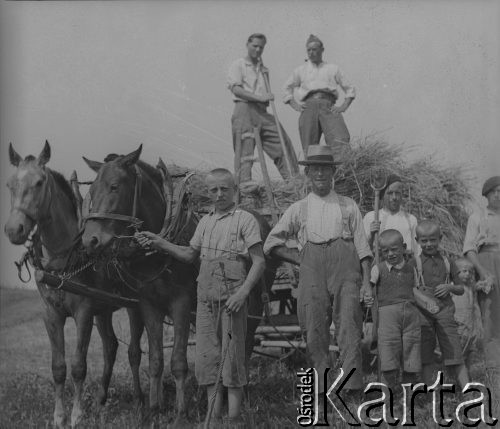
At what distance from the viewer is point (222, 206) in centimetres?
560

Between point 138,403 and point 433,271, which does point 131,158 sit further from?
point 433,271

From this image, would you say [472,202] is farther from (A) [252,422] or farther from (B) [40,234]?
(B) [40,234]

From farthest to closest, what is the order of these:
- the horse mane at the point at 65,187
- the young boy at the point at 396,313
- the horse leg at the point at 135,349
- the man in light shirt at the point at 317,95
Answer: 1. the man in light shirt at the point at 317,95
2. the horse leg at the point at 135,349
3. the horse mane at the point at 65,187
4. the young boy at the point at 396,313

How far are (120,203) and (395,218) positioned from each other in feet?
8.86

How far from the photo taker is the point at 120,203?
5.94 m

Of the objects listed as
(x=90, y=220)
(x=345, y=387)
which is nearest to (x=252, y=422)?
(x=345, y=387)

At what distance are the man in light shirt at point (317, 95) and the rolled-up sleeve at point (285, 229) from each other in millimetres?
2931

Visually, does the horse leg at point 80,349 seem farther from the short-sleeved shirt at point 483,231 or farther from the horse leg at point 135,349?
the short-sleeved shirt at point 483,231

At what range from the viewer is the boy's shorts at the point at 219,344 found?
5.25m

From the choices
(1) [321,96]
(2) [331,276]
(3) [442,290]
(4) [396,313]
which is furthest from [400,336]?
(1) [321,96]

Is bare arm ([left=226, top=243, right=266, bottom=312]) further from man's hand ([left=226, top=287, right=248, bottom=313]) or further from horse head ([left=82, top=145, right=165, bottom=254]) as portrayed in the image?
horse head ([left=82, top=145, right=165, bottom=254])

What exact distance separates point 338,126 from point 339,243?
3.24m

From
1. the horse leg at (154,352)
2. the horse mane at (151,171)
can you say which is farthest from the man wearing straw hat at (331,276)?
the horse mane at (151,171)

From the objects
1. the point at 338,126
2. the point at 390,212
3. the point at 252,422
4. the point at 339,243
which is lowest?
the point at 252,422
